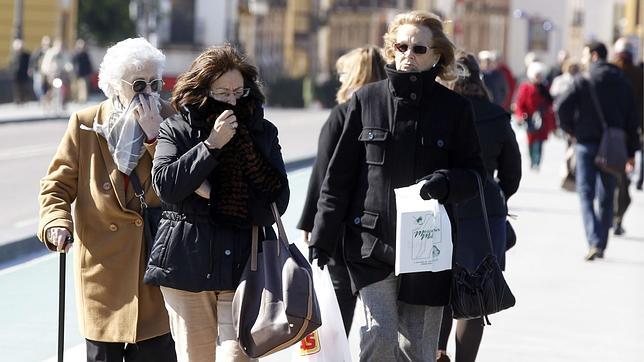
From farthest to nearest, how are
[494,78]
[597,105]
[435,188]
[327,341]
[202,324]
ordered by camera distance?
[494,78], [597,105], [327,341], [435,188], [202,324]

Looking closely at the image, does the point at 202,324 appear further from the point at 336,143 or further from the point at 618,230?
the point at 618,230

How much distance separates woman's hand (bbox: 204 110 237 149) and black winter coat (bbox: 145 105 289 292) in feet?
0.30

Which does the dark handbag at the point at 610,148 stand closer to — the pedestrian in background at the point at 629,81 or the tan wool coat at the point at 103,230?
the pedestrian in background at the point at 629,81

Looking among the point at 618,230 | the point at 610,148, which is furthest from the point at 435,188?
the point at 618,230

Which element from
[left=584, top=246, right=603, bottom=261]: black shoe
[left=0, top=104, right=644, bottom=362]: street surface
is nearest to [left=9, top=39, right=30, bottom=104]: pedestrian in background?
[left=0, top=104, right=644, bottom=362]: street surface

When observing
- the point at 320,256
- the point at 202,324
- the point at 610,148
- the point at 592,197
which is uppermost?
the point at 320,256

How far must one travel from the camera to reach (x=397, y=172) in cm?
598

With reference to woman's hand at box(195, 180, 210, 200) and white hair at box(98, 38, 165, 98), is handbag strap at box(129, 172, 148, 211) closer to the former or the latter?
white hair at box(98, 38, 165, 98)

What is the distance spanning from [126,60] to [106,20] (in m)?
56.6

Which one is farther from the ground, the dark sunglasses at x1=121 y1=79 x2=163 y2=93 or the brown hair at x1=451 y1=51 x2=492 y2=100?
the dark sunglasses at x1=121 y1=79 x2=163 y2=93

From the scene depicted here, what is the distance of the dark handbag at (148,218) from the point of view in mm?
5824

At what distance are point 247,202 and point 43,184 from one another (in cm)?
91

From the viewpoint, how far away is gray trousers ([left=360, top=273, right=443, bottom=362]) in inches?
239

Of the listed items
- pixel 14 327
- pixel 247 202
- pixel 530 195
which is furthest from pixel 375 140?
pixel 530 195
